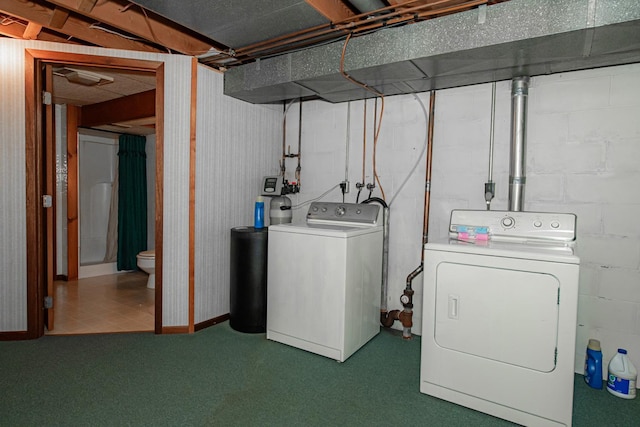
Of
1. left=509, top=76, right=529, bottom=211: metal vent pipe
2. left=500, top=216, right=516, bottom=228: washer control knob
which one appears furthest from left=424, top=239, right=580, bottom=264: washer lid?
left=509, top=76, right=529, bottom=211: metal vent pipe

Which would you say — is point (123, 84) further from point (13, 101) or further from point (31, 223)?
point (31, 223)

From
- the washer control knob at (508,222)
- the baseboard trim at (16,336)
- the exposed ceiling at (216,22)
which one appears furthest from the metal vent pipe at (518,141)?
the baseboard trim at (16,336)

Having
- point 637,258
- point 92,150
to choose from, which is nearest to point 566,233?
point 637,258

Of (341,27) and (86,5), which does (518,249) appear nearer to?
(341,27)

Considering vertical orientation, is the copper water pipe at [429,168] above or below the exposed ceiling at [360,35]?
below

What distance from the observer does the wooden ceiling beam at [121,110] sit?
3.85 meters

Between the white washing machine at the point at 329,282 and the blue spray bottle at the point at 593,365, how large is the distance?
4.57 ft

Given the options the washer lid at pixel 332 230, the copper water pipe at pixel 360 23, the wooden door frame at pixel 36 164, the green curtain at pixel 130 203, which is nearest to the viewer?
the copper water pipe at pixel 360 23

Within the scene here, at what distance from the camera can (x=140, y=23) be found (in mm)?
2551

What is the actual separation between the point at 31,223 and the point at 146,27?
168 cm

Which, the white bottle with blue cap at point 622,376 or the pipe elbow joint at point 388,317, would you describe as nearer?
the white bottle with blue cap at point 622,376

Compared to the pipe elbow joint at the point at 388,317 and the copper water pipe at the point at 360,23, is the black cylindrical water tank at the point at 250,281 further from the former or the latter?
the copper water pipe at the point at 360,23

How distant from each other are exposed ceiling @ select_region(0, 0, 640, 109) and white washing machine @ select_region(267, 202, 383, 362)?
106 centimetres

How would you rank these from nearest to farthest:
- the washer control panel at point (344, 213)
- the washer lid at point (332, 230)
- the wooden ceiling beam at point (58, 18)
Answer: the wooden ceiling beam at point (58, 18)
the washer lid at point (332, 230)
the washer control panel at point (344, 213)
